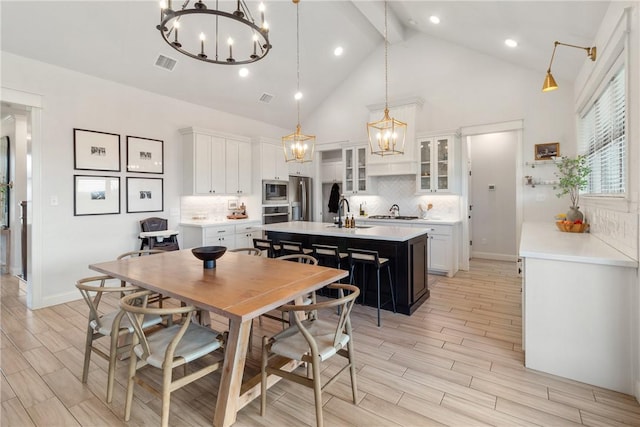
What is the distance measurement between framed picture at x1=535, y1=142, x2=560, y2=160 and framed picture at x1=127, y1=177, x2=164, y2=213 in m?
6.14

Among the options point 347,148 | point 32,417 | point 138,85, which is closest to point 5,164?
point 138,85

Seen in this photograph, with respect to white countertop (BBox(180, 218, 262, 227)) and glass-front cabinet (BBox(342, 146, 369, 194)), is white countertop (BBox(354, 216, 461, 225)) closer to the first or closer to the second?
glass-front cabinet (BBox(342, 146, 369, 194))

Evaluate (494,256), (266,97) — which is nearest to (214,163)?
(266,97)

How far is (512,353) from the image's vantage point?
2686mm

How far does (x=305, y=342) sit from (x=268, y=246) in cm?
225

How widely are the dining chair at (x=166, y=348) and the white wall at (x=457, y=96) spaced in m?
5.27

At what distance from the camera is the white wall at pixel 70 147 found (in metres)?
3.93

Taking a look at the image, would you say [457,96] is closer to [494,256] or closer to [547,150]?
[547,150]

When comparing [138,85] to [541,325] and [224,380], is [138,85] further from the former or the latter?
[541,325]

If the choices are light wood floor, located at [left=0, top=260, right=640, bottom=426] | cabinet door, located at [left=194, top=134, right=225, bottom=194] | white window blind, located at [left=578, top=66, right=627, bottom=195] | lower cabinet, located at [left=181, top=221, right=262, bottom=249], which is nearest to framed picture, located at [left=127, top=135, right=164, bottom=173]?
cabinet door, located at [left=194, top=134, right=225, bottom=194]

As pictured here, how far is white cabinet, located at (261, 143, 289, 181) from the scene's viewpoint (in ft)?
21.0

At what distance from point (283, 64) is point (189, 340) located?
17.1 feet

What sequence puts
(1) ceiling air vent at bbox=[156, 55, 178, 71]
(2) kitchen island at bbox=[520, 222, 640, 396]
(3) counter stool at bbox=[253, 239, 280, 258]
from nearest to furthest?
1. (2) kitchen island at bbox=[520, 222, 640, 396]
2. (3) counter stool at bbox=[253, 239, 280, 258]
3. (1) ceiling air vent at bbox=[156, 55, 178, 71]

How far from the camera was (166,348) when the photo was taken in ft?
5.96
